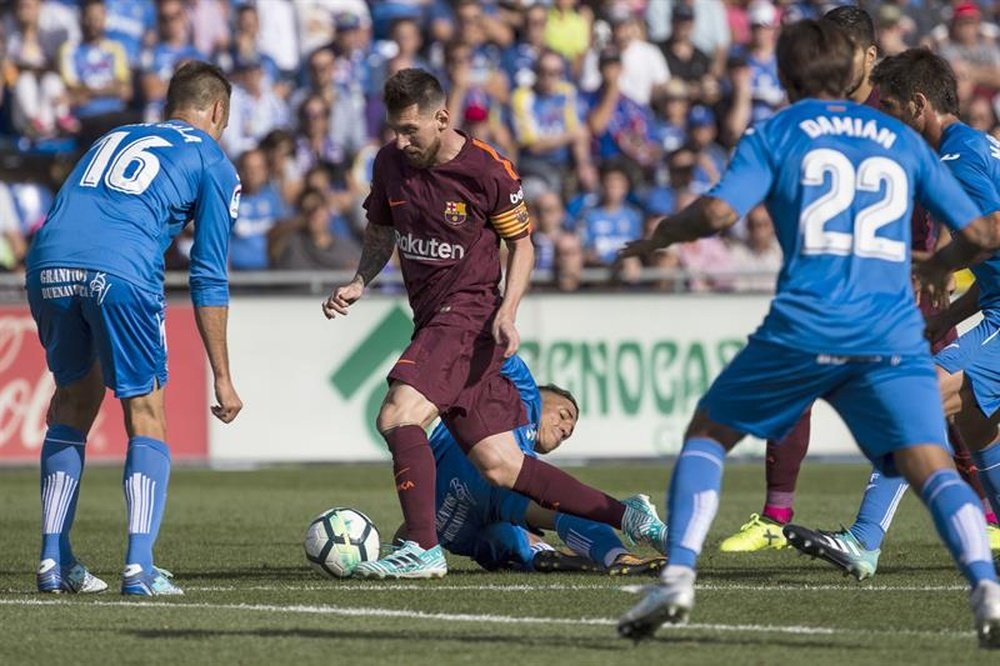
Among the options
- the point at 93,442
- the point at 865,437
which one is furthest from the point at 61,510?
the point at 93,442

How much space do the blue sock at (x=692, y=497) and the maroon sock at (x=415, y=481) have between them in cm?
261

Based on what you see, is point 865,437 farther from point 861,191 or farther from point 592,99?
point 592,99

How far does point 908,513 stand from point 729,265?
6497 millimetres

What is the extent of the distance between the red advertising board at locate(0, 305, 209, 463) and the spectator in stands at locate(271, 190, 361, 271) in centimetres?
158

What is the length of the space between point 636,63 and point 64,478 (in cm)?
1451

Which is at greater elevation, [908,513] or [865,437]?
[865,437]

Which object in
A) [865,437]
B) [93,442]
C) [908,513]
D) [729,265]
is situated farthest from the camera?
[729,265]

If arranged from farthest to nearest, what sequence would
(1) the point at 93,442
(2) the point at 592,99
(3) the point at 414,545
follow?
1. (2) the point at 592,99
2. (1) the point at 93,442
3. (3) the point at 414,545

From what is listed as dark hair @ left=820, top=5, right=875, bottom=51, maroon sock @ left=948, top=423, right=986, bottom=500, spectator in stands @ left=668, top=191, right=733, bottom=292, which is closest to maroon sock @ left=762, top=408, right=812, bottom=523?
maroon sock @ left=948, top=423, right=986, bottom=500

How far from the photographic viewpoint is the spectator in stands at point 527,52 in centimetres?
2167

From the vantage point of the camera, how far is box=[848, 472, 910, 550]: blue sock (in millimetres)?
9477

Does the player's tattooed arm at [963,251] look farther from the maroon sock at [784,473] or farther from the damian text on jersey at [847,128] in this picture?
the maroon sock at [784,473]

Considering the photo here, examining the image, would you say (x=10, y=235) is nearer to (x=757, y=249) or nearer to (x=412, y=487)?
(x=757, y=249)

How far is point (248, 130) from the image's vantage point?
20531mm
